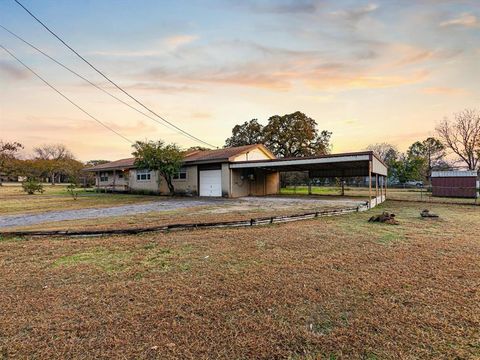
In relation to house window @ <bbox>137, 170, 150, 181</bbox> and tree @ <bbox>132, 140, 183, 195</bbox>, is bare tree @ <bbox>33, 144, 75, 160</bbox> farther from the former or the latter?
tree @ <bbox>132, 140, 183, 195</bbox>

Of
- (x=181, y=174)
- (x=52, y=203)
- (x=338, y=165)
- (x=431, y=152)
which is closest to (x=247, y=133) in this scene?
(x=181, y=174)

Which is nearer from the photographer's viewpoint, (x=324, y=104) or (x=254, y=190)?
(x=324, y=104)

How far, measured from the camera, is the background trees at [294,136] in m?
33.2

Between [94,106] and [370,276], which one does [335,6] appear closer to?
[370,276]

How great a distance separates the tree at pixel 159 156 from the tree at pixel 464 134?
37.2 meters

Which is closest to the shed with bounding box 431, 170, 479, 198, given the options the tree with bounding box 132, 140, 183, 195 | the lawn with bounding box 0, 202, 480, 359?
the lawn with bounding box 0, 202, 480, 359

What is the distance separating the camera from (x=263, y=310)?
2861 millimetres

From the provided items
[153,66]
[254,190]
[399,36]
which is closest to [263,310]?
[399,36]

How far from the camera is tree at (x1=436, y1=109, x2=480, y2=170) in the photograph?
119ft

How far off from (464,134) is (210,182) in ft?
126

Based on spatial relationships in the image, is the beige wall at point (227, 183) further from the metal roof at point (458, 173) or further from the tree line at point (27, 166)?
the tree line at point (27, 166)

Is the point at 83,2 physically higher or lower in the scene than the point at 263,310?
higher

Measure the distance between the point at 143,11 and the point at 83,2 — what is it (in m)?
2.28

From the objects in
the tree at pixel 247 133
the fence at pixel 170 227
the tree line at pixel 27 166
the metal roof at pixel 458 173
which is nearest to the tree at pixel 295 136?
the tree at pixel 247 133
